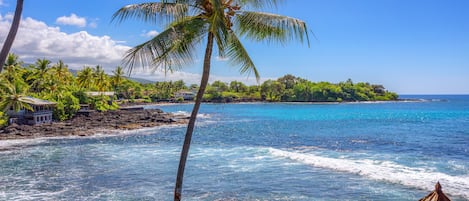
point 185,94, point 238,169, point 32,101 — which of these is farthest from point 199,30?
point 185,94

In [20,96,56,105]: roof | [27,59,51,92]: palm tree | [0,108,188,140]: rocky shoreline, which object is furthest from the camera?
[27,59,51,92]: palm tree

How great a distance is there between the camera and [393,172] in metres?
19.1

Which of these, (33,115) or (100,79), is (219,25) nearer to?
(33,115)

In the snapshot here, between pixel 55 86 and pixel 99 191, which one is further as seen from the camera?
pixel 55 86

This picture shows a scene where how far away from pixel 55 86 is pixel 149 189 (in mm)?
48570

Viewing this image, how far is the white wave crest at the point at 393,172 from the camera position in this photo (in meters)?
16.0

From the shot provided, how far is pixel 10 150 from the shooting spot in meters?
26.7

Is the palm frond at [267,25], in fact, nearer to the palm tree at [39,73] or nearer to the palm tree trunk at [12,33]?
the palm tree trunk at [12,33]

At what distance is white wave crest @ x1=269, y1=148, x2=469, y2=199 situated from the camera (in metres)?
16.0

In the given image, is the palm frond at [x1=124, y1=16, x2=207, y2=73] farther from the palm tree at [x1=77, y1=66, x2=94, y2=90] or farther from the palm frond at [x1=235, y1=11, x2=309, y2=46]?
the palm tree at [x1=77, y1=66, x2=94, y2=90]

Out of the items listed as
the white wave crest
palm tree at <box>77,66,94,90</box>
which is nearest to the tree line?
palm tree at <box>77,66,94,90</box>

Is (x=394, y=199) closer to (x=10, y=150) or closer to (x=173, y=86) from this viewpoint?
(x=10, y=150)

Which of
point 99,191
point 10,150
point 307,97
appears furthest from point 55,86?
point 307,97

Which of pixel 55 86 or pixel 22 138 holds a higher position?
pixel 55 86
